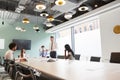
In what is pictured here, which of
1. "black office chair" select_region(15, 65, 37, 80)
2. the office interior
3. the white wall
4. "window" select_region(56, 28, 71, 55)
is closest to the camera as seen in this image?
"black office chair" select_region(15, 65, 37, 80)

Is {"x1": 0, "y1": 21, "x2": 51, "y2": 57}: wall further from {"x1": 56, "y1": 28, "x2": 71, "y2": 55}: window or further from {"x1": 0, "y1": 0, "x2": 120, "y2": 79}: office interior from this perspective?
{"x1": 56, "y1": 28, "x2": 71, "y2": 55}: window

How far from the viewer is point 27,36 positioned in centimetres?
1068

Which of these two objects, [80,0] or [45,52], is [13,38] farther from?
[80,0]

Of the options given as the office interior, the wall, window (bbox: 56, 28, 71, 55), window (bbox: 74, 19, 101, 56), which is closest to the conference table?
the office interior

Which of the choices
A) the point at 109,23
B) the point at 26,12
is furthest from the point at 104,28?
the point at 26,12

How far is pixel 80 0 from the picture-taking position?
5.26m

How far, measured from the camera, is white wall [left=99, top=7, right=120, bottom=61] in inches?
220

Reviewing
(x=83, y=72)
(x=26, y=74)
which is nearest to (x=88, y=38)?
(x=26, y=74)

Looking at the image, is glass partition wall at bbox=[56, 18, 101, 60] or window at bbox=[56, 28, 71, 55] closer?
glass partition wall at bbox=[56, 18, 101, 60]

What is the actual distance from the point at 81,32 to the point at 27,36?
421cm

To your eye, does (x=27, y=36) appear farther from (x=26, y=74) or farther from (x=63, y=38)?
(x=26, y=74)

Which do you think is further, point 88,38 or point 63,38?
point 63,38

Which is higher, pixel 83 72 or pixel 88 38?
pixel 88 38

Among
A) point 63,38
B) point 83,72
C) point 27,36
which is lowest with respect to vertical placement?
point 83,72
